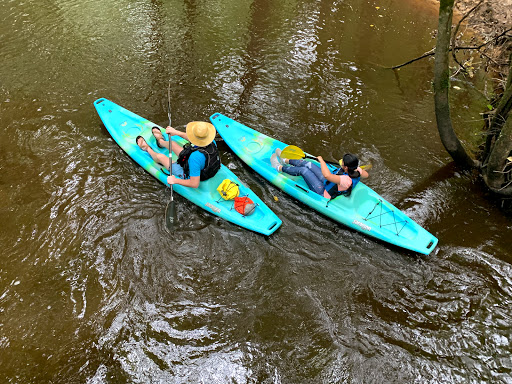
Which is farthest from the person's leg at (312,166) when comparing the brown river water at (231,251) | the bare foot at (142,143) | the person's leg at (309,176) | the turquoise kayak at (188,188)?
the bare foot at (142,143)

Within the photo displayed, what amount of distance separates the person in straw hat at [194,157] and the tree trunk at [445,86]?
3.72 meters

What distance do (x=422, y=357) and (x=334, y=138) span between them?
14.3ft

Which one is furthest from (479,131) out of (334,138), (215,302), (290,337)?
(215,302)

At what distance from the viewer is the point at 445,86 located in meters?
A: 5.36

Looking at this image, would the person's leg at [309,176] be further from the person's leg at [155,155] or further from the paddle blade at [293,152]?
the person's leg at [155,155]

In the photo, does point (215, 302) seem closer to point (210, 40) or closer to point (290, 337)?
point (290, 337)

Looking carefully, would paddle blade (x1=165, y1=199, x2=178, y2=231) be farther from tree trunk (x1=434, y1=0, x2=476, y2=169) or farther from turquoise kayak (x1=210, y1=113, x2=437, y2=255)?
tree trunk (x1=434, y1=0, x2=476, y2=169)

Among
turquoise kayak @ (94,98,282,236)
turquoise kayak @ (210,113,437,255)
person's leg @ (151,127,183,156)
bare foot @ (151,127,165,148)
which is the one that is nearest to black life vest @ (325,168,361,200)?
turquoise kayak @ (210,113,437,255)

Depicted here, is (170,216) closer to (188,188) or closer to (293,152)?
(188,188)

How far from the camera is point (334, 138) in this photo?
690 centimetres

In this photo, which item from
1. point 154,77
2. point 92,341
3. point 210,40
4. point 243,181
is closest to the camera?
point 92,341

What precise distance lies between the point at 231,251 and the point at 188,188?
1.30 metres

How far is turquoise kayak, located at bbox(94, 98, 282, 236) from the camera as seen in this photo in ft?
16.4

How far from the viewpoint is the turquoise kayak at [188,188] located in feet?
16.4
